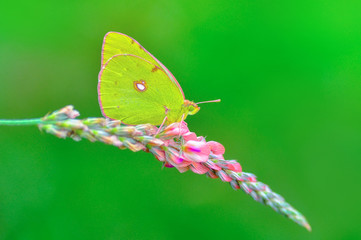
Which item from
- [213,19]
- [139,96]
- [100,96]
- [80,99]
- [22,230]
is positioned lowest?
[22,230]

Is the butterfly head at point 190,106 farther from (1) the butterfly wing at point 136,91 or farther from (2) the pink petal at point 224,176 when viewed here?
(2) the pink petal at point 224,176

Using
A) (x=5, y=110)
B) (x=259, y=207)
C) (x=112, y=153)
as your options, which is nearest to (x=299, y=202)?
(x=259, y=207)

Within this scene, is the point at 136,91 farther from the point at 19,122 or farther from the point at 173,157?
the point at 19,122

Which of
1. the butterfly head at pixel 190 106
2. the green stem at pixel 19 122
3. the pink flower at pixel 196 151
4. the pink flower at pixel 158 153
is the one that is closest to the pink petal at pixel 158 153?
the pink flower at pixel 158 153

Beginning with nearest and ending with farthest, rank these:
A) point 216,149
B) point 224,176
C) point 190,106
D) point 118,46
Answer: point 224,176, point 216,149, point 118,46, point 190,106

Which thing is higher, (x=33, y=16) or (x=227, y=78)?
(x=227, y=78)

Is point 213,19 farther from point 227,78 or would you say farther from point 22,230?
point 22,230

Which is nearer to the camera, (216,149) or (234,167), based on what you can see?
(234,167)

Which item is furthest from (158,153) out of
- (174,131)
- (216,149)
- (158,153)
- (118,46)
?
(118,46)
